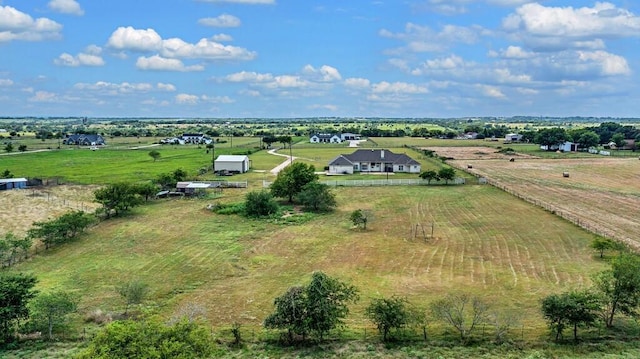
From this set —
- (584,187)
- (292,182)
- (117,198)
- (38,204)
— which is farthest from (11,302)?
(584,187)

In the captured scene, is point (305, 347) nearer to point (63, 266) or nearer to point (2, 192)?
point (63, 266)

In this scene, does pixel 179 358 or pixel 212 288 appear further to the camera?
pixel 212 288

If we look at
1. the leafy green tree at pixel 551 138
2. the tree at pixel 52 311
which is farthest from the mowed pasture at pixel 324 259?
the leafy green tree at pixel 551 138

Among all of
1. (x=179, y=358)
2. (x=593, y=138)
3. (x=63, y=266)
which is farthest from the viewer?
(x=593, y=138)

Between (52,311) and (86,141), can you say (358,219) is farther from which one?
(86,141)

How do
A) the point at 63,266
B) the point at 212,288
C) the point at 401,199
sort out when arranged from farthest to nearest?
the point at 401,199
the point at 63,266
the point at 212,288

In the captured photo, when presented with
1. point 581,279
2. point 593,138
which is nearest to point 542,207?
point 581,279

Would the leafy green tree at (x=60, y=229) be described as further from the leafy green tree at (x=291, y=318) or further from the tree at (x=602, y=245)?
the tree at (x=602, y=245)
